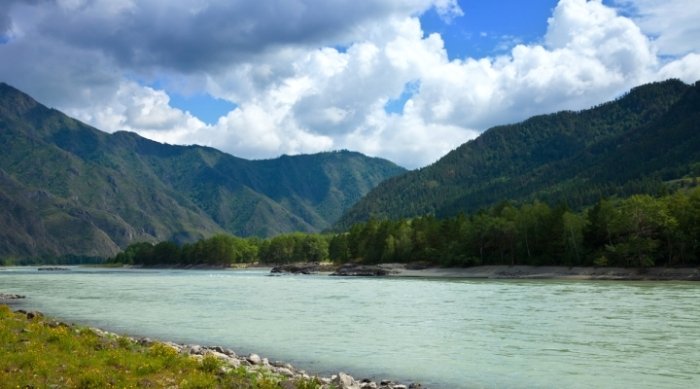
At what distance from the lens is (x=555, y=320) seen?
47.5 m

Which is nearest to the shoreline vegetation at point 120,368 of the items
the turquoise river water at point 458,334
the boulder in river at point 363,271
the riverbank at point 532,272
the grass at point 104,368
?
the grass at point 104,368

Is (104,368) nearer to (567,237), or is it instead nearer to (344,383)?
(344,383)

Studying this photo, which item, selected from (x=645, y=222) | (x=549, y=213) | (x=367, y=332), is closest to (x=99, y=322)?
(x=367, y=332)


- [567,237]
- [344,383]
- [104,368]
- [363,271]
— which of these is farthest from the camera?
[363,271]

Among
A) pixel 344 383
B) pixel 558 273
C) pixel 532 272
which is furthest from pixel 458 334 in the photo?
pixel 532 272

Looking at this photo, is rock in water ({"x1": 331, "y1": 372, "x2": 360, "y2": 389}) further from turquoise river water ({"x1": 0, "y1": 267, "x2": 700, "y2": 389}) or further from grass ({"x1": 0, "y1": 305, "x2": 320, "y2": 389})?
turquoise river water ({"x1": 0, "y1": 267, "x2": 700, "y2": 389})

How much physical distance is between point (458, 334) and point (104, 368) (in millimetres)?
26052

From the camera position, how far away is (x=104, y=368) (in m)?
20.2

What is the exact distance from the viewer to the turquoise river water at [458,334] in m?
27.2

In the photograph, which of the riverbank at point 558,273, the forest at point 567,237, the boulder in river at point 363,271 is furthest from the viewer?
the boulder in river at point 363,271

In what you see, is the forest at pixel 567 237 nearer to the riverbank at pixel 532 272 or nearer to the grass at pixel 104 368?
the riverbank at pixel 532 272

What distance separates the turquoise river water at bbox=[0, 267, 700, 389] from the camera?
89.4 ft

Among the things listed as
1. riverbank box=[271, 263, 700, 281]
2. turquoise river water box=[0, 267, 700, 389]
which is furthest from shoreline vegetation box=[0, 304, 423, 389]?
riverbank box=[271, 263, 700, 281]

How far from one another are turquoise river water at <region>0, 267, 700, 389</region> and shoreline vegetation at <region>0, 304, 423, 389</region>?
17.2 ft
